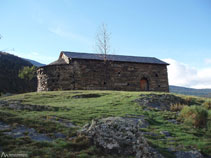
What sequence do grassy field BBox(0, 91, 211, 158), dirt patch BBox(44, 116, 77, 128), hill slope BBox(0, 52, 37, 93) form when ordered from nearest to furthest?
grassy field BBox(0, 91, 211, 158), dirt patch BBox(44, 116, 77, 128), hill slope BBox(0, 52, 37, 93)

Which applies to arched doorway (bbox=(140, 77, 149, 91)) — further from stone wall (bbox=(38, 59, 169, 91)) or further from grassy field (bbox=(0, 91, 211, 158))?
grassy field (bbox=(0, 91, 211, 158))

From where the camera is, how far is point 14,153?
496 centimetres

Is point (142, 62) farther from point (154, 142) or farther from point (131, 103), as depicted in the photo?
point (154, 142)

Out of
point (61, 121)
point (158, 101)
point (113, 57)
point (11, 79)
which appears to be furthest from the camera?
point (11, 79)

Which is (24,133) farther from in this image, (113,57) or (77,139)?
(113,57)

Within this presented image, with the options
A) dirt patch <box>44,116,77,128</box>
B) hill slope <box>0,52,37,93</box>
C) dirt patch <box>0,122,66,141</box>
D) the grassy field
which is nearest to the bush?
the grassy field

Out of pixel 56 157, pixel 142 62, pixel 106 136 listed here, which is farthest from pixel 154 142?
pixel 142 62

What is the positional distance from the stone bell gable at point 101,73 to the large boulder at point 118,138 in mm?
17374

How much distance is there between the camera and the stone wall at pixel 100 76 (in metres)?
23.5

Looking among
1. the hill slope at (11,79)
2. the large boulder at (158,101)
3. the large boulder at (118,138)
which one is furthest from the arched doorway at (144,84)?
the hill slope at (11,79)

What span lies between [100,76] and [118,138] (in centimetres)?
1890

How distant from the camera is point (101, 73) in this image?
24938 mm

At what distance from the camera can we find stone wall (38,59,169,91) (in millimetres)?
23531

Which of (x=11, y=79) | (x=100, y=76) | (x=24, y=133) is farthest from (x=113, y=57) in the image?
(x=11, y=79)
